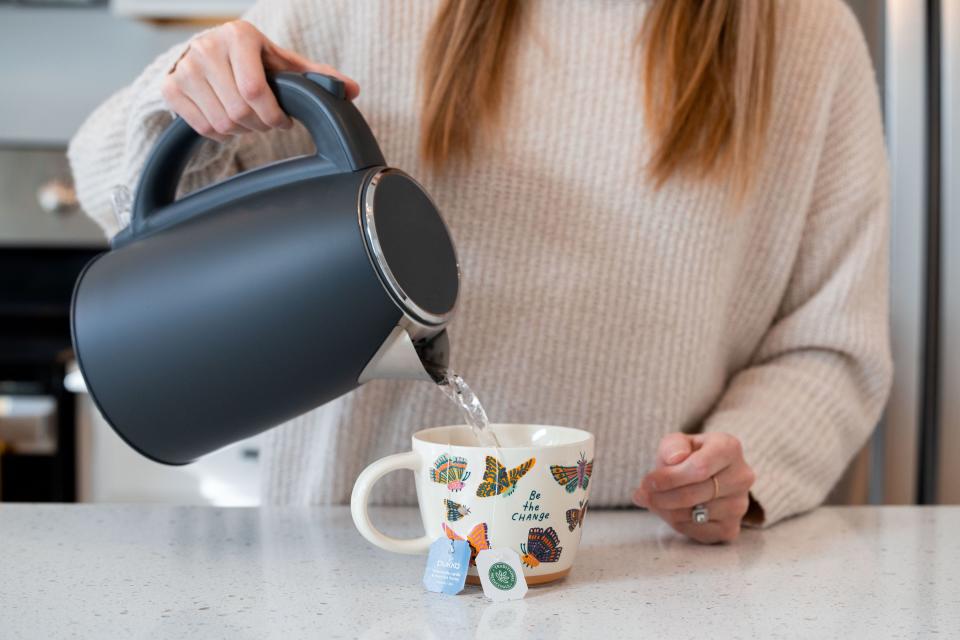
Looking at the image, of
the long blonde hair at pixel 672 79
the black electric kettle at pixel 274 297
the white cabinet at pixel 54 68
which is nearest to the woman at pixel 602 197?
the long blonde hair at pixel 672 79

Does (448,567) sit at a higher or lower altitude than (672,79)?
lower

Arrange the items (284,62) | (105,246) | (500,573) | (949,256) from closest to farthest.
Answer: (500,573) → (284,62) → (949,256) → (105,246)

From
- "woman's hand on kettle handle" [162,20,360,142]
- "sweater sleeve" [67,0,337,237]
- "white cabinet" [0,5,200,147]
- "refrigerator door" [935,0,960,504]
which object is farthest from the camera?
"white cabinet" [0,5,200,147]

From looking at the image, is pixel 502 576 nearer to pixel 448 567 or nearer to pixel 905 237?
pixel 448 567

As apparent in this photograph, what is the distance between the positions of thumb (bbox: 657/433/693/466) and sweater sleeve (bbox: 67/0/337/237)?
405mm

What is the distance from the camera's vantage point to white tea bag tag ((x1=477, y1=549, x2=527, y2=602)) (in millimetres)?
569

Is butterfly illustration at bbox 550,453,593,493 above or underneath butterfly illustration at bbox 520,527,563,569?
above

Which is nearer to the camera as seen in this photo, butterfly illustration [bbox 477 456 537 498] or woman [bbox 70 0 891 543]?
butterfly illustration [bbox 477 456 537 498]

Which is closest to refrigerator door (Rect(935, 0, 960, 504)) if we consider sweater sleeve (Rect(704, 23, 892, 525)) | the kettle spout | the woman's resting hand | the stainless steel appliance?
the stainless steel appliance

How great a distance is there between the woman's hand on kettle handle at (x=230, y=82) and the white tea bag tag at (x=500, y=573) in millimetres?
305

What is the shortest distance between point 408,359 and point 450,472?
0.07m

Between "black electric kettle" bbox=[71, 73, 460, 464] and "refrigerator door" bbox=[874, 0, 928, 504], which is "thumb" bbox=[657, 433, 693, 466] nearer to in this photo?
"black electric kettle" bbox=[71, 73, 460, 464]

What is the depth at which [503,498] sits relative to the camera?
22.5 inches

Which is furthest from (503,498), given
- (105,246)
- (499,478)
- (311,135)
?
(105,246)
